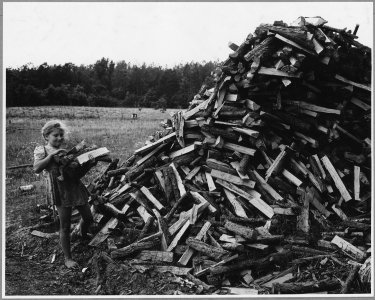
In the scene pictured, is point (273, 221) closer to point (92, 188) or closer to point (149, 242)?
point (149, 242)

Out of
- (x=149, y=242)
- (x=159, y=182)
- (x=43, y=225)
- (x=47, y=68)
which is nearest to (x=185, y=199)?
(x=159, y=182)

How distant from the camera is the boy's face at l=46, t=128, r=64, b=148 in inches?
219

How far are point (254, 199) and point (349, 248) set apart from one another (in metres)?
1.69

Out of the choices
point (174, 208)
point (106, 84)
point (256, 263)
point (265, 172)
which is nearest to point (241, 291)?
point (256, 263)

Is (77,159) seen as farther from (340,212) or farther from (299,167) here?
(340,212)

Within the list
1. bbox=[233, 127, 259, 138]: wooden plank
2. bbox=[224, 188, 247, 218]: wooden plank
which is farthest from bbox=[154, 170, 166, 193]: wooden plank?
bbox=[233, 127, 259, 138]: wooden plank

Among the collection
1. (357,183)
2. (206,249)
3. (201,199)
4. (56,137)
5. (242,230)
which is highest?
(56,137)

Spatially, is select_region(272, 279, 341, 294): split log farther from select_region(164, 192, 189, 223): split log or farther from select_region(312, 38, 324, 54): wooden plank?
select_region(312, 38, 324, 54): wooden plank

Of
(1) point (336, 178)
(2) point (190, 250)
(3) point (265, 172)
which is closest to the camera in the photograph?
(2) point (190, 250)

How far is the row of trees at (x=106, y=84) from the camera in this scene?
8227 millimetres

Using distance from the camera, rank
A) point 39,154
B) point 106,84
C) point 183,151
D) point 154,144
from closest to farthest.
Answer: point 39,154 < point 183,151 < point 154,144 < point 106,84

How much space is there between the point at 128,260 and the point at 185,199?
62.0 inches

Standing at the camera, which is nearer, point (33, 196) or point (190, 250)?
point (190, 250)

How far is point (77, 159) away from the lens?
5.55 m
